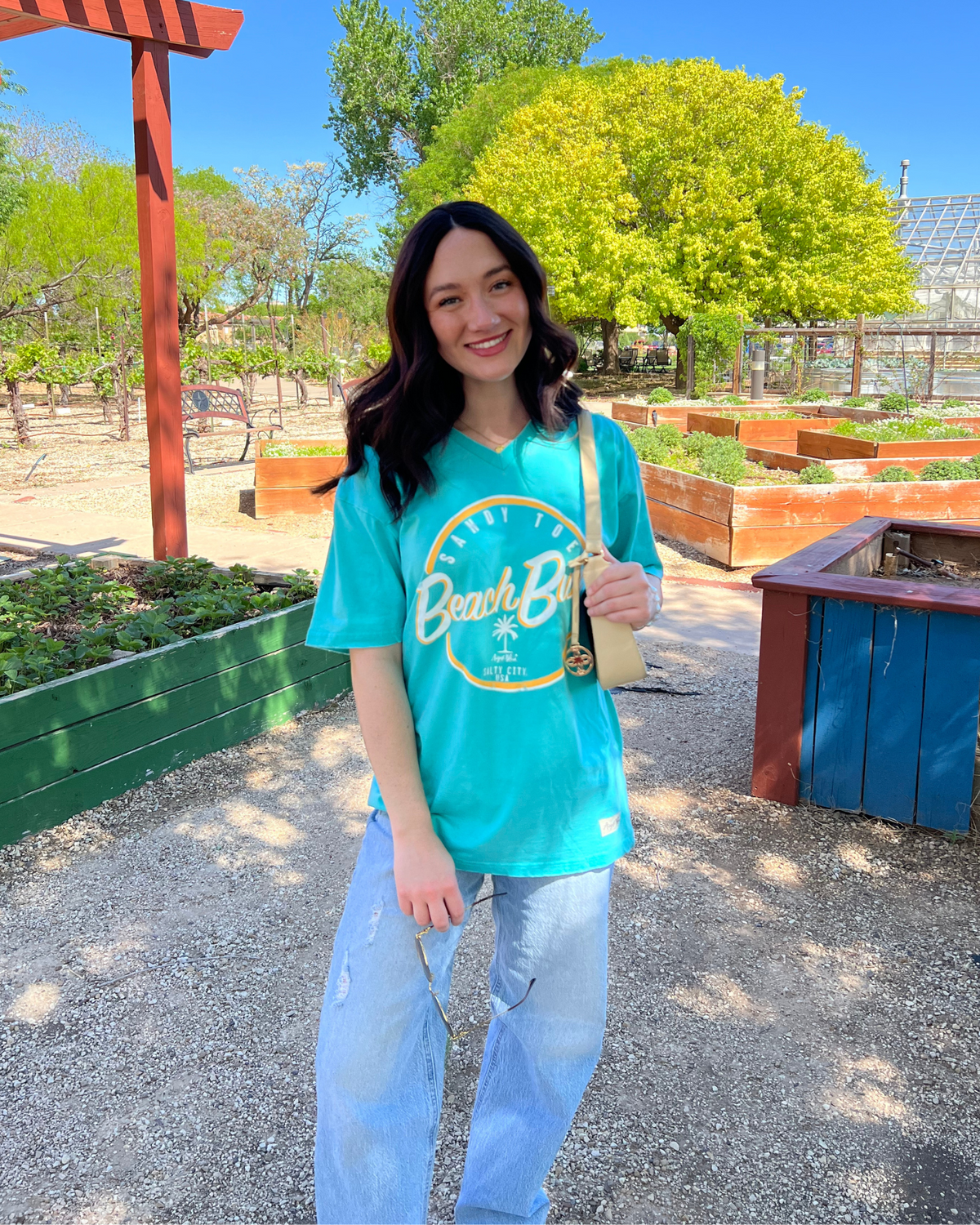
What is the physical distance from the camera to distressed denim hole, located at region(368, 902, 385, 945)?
1390 mm

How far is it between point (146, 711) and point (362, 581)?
2770 mm

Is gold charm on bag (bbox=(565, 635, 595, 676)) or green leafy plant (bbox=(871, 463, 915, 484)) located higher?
gold charm on bag (bbox=(565, 635, 595, 676))

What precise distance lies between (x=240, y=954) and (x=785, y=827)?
6.49 ft

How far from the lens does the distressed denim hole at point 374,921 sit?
1390mm

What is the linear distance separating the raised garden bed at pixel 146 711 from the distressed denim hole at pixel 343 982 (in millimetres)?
2389

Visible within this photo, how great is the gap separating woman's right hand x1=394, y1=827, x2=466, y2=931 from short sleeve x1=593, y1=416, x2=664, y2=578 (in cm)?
55

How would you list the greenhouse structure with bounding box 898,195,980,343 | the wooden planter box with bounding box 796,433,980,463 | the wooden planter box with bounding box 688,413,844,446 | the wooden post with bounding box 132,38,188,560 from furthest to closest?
the greenhouse structure with bounding box 898,195,980,343, the wooden planter box with bounding box 688,413,844,446, the wooden planter box with bounding box 796,433,980,463, the wooden post with bounding box 132,38,188,560

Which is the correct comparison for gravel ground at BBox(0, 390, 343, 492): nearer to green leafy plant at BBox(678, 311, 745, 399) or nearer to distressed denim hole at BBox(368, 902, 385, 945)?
green leafy plant at BBox(678, 311, 745, 399)

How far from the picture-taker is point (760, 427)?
14.0m

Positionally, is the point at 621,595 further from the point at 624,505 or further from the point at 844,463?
the point at 844,463

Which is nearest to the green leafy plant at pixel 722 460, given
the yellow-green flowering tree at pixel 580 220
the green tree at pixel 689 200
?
the yellow-green flowering tree at pixel 580 220

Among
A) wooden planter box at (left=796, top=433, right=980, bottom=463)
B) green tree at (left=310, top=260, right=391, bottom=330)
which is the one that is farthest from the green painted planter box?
green tree at (left=310, top=260, right=391, bottom=330)

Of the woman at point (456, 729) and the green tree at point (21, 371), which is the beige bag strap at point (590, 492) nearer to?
the woman at point (456, 729)

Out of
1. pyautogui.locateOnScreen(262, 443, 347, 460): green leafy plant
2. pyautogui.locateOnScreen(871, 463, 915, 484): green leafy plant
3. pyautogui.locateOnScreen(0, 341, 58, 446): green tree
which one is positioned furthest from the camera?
pyautogui.locateOnScreen(0, 341, 58, 446): green tree
